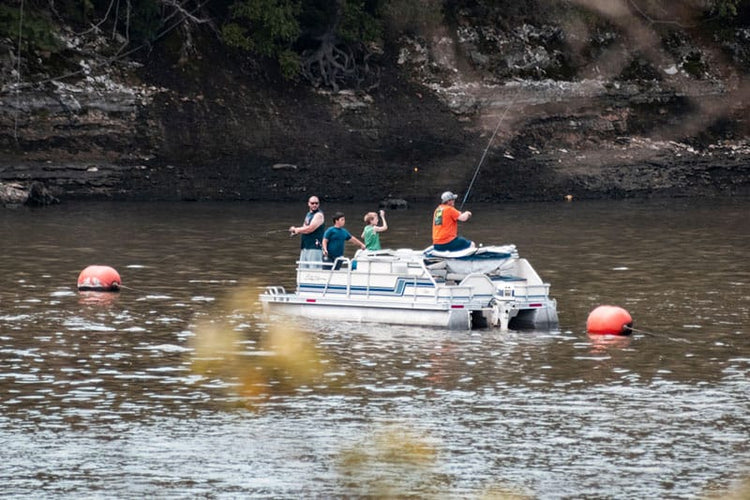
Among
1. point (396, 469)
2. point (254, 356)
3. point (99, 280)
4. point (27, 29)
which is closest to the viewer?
point (396, 469)

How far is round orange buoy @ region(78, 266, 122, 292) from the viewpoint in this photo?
34312 mm

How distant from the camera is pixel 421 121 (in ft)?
213

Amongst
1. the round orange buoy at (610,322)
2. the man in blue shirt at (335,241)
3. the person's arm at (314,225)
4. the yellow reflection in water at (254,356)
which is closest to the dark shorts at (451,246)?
the man in blue shirt at (335,241)

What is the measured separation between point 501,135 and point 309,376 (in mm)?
41242

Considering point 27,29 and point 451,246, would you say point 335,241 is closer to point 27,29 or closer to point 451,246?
point 451,246

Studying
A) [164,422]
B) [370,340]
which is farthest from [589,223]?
[164,422]

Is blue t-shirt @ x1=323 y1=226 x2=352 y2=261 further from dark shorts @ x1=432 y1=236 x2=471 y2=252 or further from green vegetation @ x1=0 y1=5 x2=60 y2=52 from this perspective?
green vegetation @ x1=0 y1=5 x2=60 y2=52

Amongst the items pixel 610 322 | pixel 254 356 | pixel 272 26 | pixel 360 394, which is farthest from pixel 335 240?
pixel 272 26

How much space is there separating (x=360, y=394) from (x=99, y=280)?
41.7 ft

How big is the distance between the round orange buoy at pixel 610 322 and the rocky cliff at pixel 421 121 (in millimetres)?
32017

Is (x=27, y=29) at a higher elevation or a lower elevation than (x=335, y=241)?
higher

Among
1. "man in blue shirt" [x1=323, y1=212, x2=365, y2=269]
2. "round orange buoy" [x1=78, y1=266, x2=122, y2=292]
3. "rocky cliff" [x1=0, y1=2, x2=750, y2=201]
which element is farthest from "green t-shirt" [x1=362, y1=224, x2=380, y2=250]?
"rocky cliff" [x1=0, y1=2, x2=750, y2=201]

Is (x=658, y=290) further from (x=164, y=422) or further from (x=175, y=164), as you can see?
(x=175, y=164)

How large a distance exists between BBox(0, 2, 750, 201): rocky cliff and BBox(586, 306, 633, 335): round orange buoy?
105 ft
